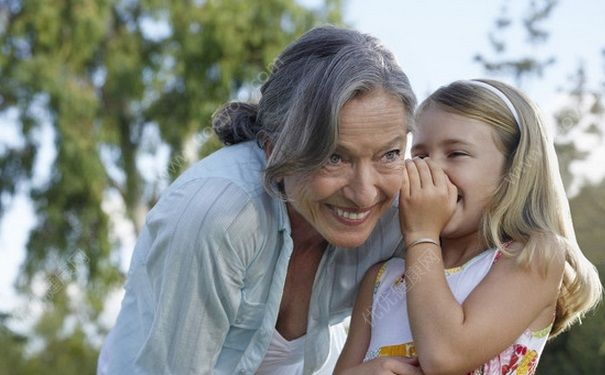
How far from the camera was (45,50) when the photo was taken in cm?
1412

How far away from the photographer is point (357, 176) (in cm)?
268

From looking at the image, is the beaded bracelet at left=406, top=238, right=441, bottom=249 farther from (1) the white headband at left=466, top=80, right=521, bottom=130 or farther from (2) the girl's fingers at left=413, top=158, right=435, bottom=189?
(1) the white headband at left=466, top=80, right=521, bottom=130

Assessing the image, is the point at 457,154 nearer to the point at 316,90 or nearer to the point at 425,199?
the point at 425,199

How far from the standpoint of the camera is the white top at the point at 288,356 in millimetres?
3162

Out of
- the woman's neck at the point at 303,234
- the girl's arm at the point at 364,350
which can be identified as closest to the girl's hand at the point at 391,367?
the girl's arm at the point at 364,350

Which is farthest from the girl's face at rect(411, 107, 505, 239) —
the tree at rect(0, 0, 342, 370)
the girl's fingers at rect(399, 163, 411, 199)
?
the tree at rect(0, 0, 342, 370)

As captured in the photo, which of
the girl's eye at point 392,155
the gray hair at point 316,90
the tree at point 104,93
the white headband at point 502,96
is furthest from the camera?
the tree at point 104,93

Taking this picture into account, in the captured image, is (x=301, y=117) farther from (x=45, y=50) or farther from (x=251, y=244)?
(x=45, y=50)

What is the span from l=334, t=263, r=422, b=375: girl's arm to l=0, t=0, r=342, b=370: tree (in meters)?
10.5

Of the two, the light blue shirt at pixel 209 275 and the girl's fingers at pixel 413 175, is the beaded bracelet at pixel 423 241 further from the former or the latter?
the light blue shirt at pixel 209 275

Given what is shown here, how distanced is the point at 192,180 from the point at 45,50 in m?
11.9

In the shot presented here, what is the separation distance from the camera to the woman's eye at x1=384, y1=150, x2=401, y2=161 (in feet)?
8.95

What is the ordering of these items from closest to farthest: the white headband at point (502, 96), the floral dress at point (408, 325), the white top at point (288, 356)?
the floral dress at point (408, 325)
the white headband at point (502, 96)
the white top at point (288, 356)

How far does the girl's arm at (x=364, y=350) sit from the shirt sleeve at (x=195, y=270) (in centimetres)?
37
